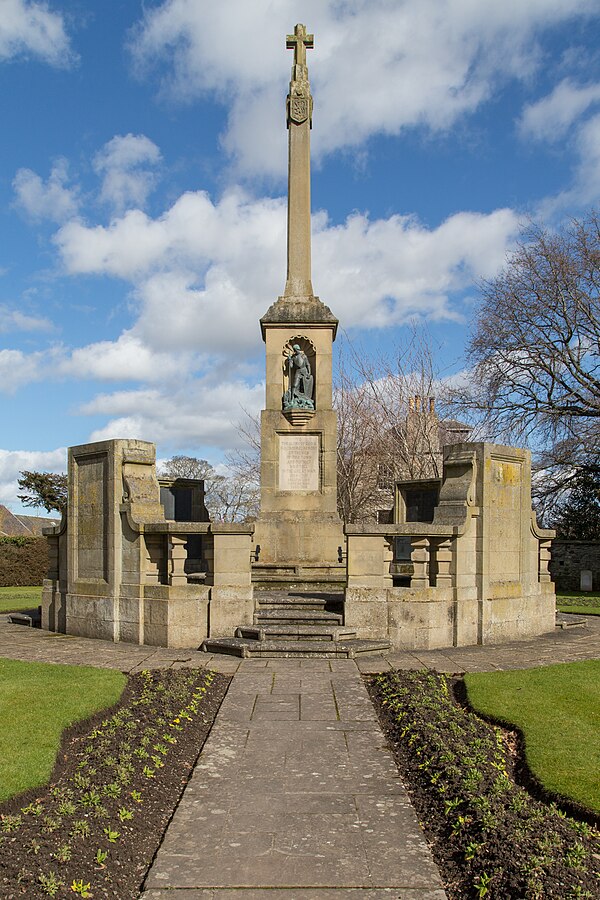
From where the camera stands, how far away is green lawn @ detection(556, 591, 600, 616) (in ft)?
61.8

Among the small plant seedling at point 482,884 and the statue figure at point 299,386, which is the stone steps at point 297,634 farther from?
the small plant seedling at point 482,884

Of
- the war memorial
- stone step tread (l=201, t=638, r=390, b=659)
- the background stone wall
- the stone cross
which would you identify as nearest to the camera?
stone step tread (l=201, t=638, r=390, b=659)

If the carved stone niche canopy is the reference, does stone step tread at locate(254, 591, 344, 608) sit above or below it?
below

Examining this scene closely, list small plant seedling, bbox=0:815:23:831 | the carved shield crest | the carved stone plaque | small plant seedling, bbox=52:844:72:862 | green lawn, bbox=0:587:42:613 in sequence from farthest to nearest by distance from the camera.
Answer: green lawn, bbox=0:587:42:613, the carved shield crest, the carved stone plaque, small plant seedling, bbox=0:815:23:831, small plant seedling, bbox=52:844:72:862

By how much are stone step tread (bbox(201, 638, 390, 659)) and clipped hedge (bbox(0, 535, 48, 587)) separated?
2134cm

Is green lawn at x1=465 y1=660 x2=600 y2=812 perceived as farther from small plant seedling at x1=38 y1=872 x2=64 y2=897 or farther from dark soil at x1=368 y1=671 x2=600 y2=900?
small plant seedling at x1=38 y1=872 x2=64 y2=897

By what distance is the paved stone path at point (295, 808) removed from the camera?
155 inches

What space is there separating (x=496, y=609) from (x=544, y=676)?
3280mm

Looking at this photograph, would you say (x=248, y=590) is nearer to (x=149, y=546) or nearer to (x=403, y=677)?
(x=149, y=546)

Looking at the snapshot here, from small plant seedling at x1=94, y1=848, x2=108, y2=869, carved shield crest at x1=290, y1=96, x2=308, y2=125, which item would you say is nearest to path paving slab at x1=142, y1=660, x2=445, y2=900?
small plant seedling at x1=94, y1=848, x2=108, y2=869

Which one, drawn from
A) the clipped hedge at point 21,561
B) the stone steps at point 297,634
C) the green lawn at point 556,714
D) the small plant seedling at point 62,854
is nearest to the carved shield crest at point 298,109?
the stone steps at point 297,634

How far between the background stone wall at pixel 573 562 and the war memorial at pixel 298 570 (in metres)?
15.5

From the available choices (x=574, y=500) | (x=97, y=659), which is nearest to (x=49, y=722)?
(x=97, y=659)

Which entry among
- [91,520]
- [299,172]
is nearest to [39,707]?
[91,520]
